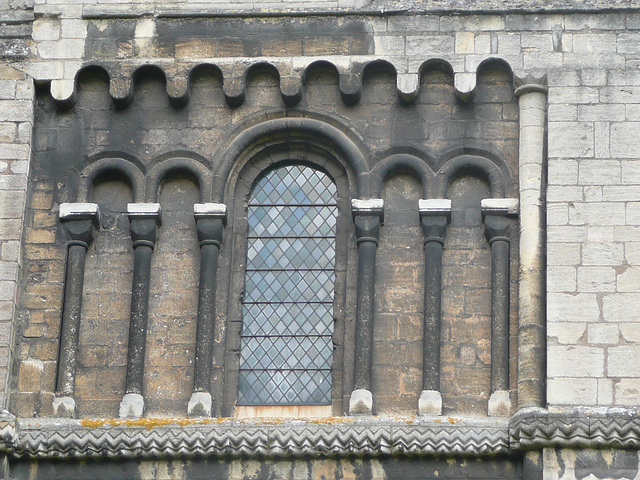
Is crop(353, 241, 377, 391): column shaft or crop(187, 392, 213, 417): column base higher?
crop(353, 241, 377, 391): column shaft

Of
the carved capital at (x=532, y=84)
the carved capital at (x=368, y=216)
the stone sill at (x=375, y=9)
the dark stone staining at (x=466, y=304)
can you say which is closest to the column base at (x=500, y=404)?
A: the dark stone staining at (x=466, y=304)

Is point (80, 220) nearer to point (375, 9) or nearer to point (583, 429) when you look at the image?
point (375, 9)

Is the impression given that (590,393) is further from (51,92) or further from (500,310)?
(51,92)

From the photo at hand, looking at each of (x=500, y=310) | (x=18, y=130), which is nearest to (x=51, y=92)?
(x=18, y=130)

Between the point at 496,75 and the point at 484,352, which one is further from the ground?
the point at 496,75

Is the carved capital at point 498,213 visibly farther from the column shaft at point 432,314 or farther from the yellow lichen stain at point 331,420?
the yellow lichen stain at point 331,420

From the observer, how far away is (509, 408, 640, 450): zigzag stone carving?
17.1 m

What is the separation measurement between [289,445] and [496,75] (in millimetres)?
4324

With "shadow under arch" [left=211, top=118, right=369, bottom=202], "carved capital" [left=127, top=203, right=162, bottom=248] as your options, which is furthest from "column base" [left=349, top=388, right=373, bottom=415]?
"carved capital" [left=127, top=203, right=162, bottom=248]

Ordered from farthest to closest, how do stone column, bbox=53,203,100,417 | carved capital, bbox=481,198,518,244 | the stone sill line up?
1. the stone sill
2. carved capital, bbox=481,198,518,244
3. stone column, bbox=53,203,100,417

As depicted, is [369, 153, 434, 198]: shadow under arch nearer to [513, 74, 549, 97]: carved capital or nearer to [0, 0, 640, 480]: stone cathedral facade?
[0, 0, 640, 480]: stone cathedral facade

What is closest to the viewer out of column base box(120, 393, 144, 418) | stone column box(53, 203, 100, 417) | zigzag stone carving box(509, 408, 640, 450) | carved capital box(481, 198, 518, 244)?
zigzag stone carving box(509, 408, 640, 450)

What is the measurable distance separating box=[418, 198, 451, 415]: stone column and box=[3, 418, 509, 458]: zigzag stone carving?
29 centimetres

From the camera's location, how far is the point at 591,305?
17.8 meters
